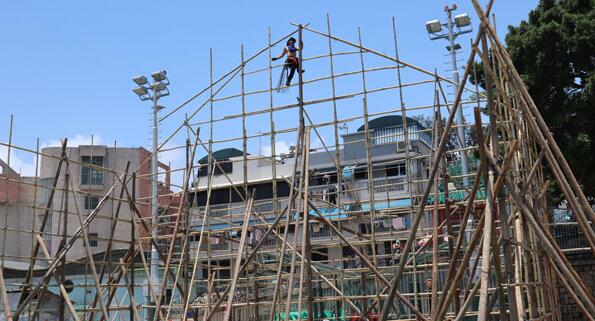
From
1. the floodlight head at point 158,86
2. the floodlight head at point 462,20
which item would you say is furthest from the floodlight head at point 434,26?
the floodlight head at point 158,86

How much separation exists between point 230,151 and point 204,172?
5.35 metres

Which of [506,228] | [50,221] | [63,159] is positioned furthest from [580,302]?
[50,221]

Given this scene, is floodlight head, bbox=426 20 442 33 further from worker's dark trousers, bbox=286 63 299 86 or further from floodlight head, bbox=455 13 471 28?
worker's dark trousers, bbox=286 63 299 86

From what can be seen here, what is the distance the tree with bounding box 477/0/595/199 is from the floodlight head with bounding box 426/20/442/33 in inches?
303

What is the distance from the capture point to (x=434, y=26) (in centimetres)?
2444

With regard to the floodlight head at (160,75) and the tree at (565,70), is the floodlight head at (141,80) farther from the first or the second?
the tree at (565,70)

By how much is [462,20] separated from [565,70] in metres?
8.07

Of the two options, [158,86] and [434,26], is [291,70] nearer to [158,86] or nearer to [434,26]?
[434,26]

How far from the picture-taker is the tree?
50.9ft

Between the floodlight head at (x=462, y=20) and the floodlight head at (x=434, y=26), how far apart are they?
2.39ft

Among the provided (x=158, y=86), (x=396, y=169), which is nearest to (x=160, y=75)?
(x=158, y=86)

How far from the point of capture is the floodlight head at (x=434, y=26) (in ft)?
79.7

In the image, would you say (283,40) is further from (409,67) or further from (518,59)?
(518,59)

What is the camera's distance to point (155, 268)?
933 inches
